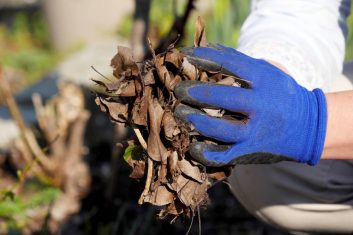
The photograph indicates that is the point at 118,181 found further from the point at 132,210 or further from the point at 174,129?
the point at 174,129

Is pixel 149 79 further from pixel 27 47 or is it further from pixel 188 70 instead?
pixel 27 47

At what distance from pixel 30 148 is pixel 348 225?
3.59ft

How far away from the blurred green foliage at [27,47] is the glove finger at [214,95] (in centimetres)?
299

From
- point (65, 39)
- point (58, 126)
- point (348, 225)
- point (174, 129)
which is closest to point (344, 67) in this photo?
point (348, 225)

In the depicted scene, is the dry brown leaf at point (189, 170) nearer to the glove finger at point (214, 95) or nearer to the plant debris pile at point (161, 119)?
the plant debris pile at point (161, 119)

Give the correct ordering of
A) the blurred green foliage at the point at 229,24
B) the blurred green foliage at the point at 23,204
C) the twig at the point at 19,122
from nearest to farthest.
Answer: the blurred green foliage at the point at 23,204
the twig at the point at 19,122
the blurred green foliage at the point at 229,24

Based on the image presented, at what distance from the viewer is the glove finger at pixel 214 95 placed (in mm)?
1177

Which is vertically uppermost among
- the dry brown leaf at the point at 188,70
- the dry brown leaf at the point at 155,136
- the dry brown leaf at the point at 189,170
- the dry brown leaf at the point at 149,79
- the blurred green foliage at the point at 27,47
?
the dry brown leaf at the point at 188,70

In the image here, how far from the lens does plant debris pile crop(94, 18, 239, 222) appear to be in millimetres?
1185

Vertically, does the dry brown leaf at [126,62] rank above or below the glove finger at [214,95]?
above

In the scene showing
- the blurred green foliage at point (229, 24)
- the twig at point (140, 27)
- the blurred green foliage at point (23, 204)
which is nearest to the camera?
the blurred green foliage at point (23, 204)

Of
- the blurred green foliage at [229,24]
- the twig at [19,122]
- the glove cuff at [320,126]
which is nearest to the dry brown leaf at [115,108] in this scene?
the glove cuff at [320,126]

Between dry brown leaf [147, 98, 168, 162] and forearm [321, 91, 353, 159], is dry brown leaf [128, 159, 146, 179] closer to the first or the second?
dry brown leaf [147, 98, 168, 162]

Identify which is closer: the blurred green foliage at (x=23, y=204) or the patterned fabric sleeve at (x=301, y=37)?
the patterned fabric sleeve at (x=301, y=37)
